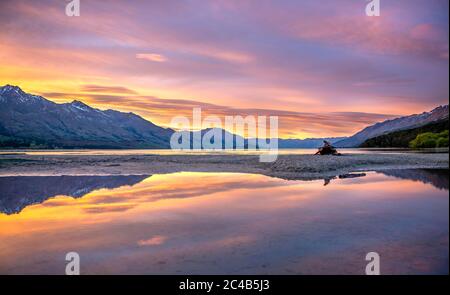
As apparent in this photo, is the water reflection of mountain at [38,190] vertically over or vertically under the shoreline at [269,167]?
under

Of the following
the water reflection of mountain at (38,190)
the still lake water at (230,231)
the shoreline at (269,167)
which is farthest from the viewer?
the shoreline at (269,167)

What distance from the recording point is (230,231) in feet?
41.2

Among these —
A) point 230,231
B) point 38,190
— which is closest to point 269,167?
point 38,190

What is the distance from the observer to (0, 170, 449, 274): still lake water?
9.10m

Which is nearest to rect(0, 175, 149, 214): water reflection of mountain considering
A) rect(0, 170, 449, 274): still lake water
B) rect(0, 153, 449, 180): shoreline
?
rect(0, 170, 449, 274): still lake water

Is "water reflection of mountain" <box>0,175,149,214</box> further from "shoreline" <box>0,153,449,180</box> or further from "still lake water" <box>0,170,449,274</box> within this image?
"shoreline" <box>0,153,449,180</box>

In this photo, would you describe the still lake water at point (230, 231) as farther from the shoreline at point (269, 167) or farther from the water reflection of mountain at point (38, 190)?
the shoreline at point (269, 167)

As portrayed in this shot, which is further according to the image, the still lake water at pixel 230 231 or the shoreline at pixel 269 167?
the shoreline at pixel 269 167

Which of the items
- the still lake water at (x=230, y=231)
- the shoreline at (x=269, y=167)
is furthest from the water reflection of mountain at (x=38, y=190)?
the shoreline at (x=269, y=167)

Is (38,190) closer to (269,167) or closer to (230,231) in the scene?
(230,231)

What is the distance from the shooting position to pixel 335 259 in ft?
30.5

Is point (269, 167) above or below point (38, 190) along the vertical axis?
above

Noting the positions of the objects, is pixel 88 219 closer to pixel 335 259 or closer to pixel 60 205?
pixel 60 205

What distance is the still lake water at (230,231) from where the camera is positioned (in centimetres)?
910
